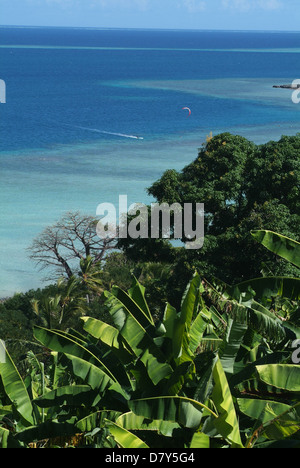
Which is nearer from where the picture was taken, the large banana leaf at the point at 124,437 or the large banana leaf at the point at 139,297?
the large banana leaf at the point at 124,437

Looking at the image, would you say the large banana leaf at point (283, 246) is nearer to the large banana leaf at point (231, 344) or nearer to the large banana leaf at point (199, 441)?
the large banana leaf at point (231, 344)

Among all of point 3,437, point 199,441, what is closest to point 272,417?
point 199,441

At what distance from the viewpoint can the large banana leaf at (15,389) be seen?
7098 millimetres

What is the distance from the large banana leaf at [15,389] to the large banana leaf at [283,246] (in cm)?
338

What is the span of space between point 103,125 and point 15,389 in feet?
266

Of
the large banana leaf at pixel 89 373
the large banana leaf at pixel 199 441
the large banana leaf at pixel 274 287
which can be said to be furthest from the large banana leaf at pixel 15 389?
the large banana leaf at pixel 274 287

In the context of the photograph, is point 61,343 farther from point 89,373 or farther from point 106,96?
point 106,96

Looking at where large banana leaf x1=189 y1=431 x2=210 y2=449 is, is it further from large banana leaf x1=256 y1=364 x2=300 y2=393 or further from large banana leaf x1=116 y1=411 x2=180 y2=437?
large banana leaf x1=256 y1=364 x2=300 y2=393

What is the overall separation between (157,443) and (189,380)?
751 mm

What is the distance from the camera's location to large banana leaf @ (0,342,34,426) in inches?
279

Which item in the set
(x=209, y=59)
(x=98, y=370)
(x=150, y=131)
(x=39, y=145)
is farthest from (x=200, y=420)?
(x=209, y=59)

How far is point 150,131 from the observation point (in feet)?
270
